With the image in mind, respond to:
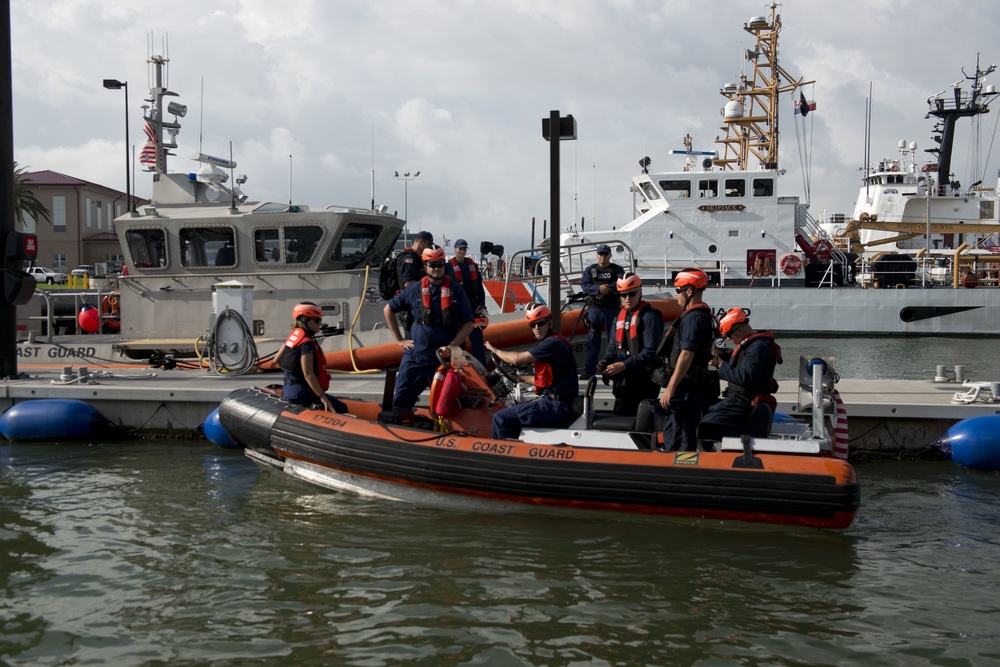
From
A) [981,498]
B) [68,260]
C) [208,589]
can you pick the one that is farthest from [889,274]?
[68,260]

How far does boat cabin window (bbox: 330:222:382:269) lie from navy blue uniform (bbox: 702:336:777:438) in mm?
5860

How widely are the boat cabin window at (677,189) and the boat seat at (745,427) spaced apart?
17939 millimetres

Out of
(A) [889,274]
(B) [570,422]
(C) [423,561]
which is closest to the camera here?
(C) [423,561]

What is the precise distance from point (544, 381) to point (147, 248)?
22.3ft

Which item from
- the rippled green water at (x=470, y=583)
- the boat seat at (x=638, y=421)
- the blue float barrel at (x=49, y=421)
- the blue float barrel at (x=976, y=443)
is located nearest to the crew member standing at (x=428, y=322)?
the rippled green water at (x=470, y=583)

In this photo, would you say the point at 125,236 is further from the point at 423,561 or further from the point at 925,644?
the point at 925,644

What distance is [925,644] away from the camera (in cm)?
405

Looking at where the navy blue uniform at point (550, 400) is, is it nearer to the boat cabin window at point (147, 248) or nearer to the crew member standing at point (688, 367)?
the crew member standing at point (688, 367)

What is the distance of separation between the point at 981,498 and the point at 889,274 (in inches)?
769

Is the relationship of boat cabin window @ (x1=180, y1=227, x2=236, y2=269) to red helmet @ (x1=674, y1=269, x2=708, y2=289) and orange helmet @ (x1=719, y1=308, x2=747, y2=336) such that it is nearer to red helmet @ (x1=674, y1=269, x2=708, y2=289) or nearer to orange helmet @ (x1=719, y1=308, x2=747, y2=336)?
red helmet @ (x1=674, y1=269, x2=708, y2=289)

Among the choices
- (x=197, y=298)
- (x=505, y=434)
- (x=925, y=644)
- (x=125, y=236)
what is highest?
(x=125, y=236)

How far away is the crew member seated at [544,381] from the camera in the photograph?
5.85m

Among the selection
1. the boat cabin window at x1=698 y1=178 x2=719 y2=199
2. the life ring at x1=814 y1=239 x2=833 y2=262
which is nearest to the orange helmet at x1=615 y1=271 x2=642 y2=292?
the boat cabin window at x1=698 y1=178 x2=719 y2=199

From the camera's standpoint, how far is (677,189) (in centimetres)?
2317
